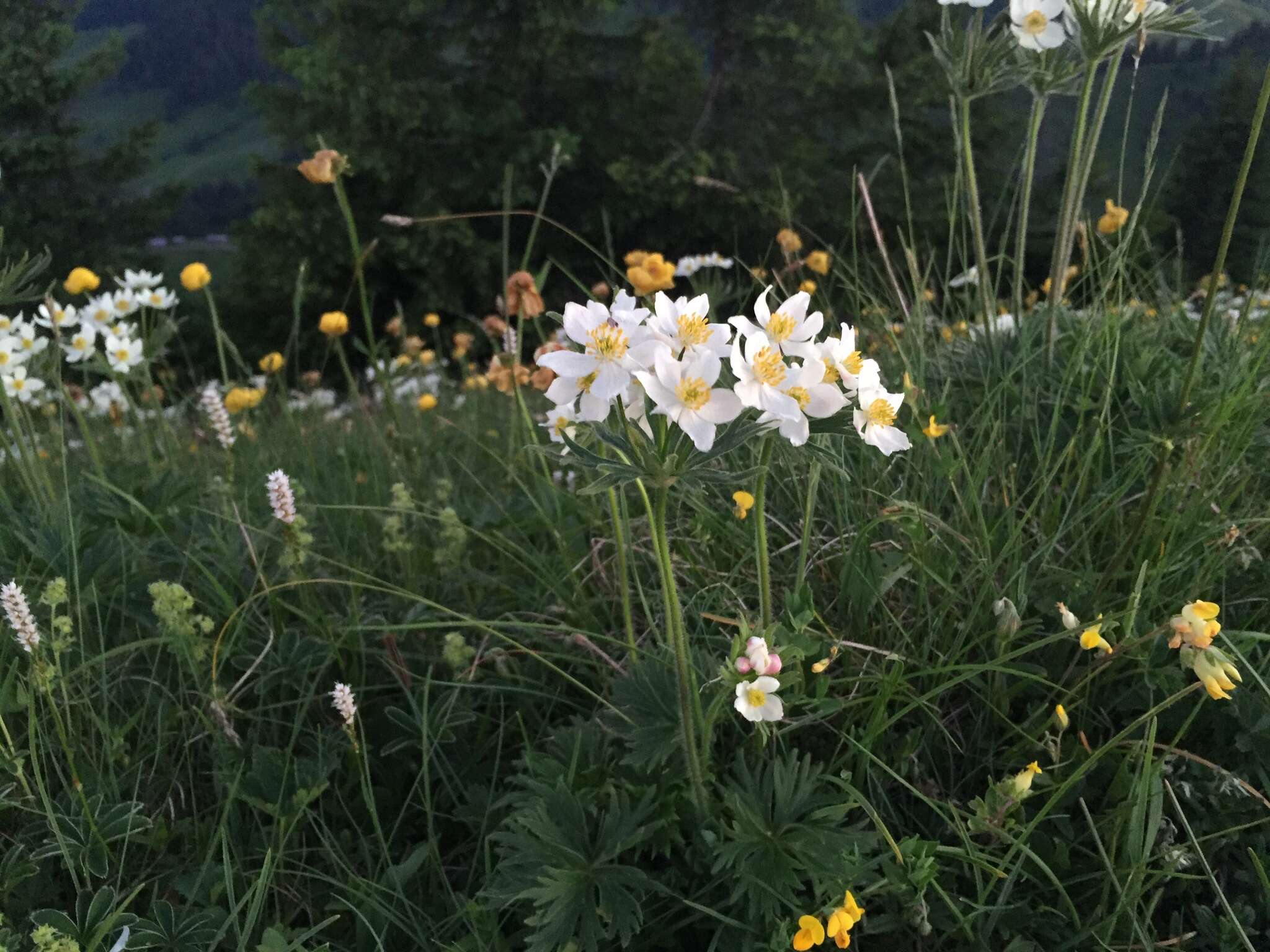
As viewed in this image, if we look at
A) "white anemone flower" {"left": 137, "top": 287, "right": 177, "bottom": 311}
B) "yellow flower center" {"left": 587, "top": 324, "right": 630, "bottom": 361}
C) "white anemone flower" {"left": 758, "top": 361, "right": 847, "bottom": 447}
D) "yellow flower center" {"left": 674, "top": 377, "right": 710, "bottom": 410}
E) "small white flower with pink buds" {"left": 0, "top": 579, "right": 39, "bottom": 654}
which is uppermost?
"yellow flower center" {"left": 587, "top": 324, "right": 630, "bottom": 361}

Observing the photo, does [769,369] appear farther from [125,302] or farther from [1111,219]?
[125,302]

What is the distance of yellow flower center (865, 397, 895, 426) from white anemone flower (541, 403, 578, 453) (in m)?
0.34

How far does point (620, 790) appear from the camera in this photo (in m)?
1.20

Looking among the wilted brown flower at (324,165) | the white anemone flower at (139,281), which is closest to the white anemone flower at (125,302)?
the white anemone flower at (139,281)

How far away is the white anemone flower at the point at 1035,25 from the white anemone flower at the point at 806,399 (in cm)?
107

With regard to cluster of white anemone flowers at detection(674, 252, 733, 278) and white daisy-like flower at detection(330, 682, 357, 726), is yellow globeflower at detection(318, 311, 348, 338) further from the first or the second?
white daisy-like flower at detection(330, 682, 357, 726)

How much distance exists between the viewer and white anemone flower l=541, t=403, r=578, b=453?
41.3 inches

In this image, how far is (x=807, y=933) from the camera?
38.4 inches

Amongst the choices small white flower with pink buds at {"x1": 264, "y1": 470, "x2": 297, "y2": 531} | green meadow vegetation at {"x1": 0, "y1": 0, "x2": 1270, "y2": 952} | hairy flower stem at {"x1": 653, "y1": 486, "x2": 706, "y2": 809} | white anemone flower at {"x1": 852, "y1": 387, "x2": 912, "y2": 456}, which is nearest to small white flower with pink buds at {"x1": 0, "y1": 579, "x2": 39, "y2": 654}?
green meadow vegetation at {"x1": 0, "y1": 0, "x2": 1270, "y2": 952}

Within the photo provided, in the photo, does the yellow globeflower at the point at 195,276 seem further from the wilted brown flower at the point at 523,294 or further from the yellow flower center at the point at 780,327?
the yellow flower center at the point at 780,327

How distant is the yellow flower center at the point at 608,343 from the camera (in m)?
0.91

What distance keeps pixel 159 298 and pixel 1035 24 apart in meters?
2.74

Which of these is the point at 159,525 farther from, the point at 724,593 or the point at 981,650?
the point at 981,650

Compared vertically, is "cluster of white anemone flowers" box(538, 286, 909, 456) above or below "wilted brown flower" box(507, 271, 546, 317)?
above
